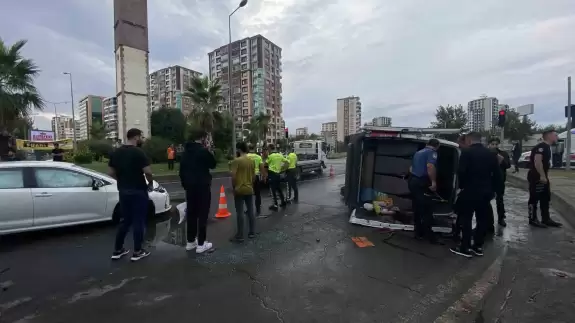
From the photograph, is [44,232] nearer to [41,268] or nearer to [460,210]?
[41,268]

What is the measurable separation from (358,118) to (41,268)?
112m

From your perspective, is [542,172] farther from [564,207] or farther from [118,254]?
[118,254]

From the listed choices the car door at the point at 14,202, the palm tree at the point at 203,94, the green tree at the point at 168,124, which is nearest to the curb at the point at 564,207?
the car door at the point at 14,202

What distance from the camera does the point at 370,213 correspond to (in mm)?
6965

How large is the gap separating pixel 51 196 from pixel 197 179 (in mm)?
2936

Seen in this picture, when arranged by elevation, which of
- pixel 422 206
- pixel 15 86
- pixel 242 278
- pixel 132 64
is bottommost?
pixel 242 278

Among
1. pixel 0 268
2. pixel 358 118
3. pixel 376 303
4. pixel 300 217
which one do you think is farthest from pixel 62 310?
pixel 358 118

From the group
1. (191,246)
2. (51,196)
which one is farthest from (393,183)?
(51,196)

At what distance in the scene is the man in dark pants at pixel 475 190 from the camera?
15.1 feet

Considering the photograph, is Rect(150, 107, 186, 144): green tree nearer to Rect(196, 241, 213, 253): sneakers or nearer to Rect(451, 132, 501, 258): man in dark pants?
Rect(196, 241, 213, 253): sneakers

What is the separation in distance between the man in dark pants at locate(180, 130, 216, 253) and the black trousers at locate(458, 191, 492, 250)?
3.83 metres

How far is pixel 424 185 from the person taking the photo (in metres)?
5.33

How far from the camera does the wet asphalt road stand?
3119mm

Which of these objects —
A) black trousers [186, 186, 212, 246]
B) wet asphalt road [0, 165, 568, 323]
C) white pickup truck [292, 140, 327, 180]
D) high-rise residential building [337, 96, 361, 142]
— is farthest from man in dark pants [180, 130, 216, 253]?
high-rise residential building [337, 96, 361, 142]
